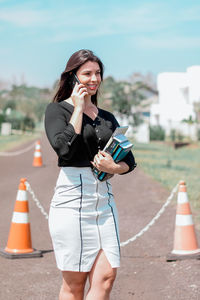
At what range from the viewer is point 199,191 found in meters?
12.7

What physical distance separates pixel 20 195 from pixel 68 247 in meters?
3.17

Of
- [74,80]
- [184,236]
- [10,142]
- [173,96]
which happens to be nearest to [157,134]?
[10,142]

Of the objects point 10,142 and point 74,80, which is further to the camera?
point 10,142

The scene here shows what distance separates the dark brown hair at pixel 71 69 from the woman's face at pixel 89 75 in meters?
0.03

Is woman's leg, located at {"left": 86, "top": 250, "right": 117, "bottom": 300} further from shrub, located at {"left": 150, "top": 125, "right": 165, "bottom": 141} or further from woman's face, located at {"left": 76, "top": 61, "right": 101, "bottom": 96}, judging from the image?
shrub, located at {"left": 150, "top": 125, "right": 165, "bottom": 141}

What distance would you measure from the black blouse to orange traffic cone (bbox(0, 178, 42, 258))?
3.14 metres

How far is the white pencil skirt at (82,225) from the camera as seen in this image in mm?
3488

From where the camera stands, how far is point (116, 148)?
345 cm

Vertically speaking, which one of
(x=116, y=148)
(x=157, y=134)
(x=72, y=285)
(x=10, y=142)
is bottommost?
(x=157, y=134)

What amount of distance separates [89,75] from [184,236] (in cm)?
327

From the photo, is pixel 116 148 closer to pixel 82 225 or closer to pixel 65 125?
pixel 65 125

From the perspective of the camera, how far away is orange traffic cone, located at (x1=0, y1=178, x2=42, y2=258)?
6.48m

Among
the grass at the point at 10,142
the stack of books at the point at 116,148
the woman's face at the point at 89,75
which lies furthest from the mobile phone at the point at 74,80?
the grass at the point at 10,142

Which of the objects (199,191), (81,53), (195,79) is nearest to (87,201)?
(81,53)
